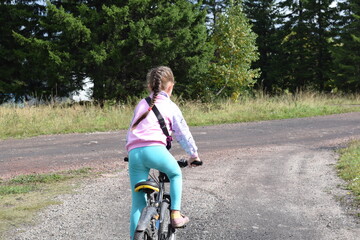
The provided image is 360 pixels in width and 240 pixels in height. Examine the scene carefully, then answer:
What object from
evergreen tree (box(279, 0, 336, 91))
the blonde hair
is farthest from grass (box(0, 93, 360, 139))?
evergreen tree (box(279, 0, 336, 91))

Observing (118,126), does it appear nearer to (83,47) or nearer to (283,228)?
(83,47)

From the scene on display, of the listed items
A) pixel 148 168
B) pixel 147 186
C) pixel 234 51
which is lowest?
pixel 147 186

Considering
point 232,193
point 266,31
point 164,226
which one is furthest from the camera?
point 266,31

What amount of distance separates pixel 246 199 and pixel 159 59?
16.5 metres

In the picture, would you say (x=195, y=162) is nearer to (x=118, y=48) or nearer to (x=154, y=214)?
(x=154, y=214)

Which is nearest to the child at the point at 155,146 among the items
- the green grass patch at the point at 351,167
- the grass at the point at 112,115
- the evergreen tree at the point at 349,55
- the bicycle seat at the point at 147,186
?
the bicycle seat at the point at 147,186

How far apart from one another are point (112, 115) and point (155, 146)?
1281 cm

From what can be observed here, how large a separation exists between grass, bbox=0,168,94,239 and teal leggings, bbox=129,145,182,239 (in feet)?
6.48

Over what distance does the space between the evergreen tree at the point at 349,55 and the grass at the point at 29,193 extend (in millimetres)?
29121

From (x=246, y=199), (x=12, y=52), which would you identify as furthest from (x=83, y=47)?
(x=246, y=199)

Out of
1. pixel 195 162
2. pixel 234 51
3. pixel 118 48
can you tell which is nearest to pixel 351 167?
pixel 195 162

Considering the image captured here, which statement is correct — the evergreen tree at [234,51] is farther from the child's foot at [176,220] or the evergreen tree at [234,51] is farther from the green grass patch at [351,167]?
the child's foot at [176,220]

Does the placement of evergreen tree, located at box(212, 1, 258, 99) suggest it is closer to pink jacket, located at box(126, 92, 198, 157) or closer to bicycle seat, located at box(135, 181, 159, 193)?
pink jacket, located at box(126, 92, 198, 157)

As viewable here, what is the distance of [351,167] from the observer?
7559mm
